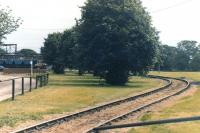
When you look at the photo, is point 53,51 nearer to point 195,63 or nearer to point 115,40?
point 115,40

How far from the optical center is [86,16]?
5400 centimetres

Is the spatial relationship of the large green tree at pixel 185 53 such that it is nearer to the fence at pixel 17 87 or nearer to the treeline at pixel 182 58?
the treeline at pixel 182 58

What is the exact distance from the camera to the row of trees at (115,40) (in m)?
51.6

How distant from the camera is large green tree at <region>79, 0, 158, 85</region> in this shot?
169 feet

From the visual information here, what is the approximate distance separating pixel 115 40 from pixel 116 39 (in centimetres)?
14

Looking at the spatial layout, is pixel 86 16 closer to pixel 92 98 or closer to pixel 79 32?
pixel 79 32

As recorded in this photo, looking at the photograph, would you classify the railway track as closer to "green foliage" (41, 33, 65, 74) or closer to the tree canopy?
"green foliage" (41, 33, 65, 74)

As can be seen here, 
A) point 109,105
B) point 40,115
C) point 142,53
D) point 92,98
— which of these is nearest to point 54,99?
point 92,98

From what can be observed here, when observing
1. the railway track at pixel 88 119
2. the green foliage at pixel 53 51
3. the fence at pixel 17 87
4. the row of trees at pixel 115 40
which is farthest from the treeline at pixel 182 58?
the railway track at pixel 88 119

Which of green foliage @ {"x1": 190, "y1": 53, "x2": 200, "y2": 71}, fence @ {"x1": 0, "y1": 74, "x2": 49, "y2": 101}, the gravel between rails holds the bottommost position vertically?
the gravel between rails

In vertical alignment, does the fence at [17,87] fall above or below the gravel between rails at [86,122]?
above

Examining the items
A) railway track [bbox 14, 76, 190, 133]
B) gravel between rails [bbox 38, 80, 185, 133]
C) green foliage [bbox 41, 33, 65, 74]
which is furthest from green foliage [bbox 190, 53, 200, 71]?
gravel between rails [bbox 38, 80, 185, 133]

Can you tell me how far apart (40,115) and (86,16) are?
33101 mm

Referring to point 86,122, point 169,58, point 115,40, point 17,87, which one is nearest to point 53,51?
point 115,40
